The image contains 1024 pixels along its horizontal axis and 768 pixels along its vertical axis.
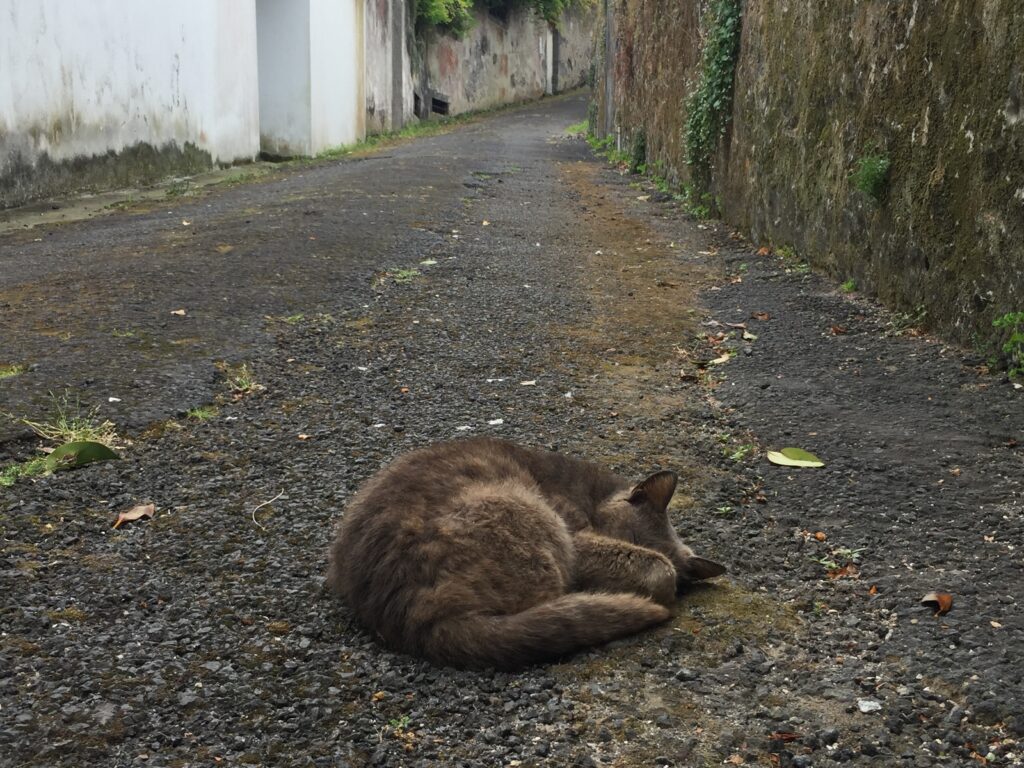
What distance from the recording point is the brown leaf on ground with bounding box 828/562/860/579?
2.97 metres

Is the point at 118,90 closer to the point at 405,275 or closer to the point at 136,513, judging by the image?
the point at 405,275

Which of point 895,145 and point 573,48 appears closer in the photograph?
point 895,145

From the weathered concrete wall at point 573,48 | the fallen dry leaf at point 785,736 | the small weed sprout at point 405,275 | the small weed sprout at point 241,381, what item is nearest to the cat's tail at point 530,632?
the fallen dry leaf at point 785,736

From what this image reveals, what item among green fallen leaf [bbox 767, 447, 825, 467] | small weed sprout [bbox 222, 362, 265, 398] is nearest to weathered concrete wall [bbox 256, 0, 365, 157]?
small weed sprout [bbox 222, 362, 265, 398]

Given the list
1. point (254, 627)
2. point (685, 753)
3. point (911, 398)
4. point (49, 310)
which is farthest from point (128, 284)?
point (685, 753)

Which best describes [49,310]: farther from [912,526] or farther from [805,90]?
[805,90]

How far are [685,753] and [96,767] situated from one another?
1269mm

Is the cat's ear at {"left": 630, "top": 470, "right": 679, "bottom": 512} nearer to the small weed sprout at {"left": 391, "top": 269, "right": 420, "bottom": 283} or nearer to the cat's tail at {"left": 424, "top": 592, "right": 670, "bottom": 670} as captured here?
the cat's tail at {"left": 424, "top": 592, "right": 670, "bottom": 670}

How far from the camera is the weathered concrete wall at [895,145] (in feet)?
15.0

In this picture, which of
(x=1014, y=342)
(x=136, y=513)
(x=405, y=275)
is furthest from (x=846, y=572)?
(x=405, y=275)

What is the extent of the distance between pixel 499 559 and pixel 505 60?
3326 cm

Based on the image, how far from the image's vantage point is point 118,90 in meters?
11.5

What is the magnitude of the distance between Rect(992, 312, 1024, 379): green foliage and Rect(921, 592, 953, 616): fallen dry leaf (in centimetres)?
202

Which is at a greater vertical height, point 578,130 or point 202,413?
point 578,130
